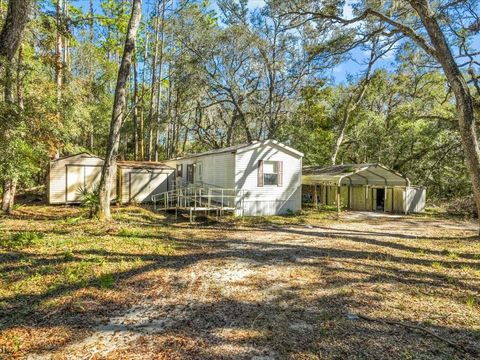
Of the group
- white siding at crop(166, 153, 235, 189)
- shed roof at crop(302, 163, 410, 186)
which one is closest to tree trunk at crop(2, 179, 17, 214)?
white siding at crop(166, 153, 235, 189)

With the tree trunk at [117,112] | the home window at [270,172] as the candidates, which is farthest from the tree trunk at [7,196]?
the home window at [270,172]

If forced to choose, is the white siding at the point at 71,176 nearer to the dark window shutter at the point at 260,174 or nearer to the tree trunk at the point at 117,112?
the tree trunk at the point at 117,112

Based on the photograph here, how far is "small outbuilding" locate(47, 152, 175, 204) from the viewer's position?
16312 millimetres

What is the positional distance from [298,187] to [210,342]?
12812 millimetres

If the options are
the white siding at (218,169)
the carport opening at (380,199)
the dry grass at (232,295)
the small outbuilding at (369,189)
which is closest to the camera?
the dry grass at (232,295)

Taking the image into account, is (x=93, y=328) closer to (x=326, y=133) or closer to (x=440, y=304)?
(x=440, y=304)

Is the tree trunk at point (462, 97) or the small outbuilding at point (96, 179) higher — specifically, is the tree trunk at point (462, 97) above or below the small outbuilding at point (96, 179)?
above

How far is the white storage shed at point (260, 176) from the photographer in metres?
14.6

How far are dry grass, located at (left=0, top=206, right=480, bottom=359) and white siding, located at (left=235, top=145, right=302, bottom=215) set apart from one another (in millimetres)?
5158

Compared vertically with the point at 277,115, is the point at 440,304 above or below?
below

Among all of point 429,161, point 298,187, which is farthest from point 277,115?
point 429,161

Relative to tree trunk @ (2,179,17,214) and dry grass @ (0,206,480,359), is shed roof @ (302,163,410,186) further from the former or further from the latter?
tree trunk @ (2,179,17,214)

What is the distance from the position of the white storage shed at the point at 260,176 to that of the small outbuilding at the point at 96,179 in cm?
431

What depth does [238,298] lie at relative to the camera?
505cm
